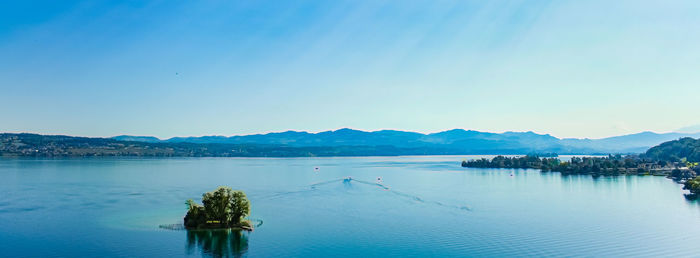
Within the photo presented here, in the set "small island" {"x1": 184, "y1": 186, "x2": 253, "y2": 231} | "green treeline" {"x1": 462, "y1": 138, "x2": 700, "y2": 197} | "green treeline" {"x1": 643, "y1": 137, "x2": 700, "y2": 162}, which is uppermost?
"green treeline" {"x1": 643, "y1": 137, "x2": 700, "y2": 162}

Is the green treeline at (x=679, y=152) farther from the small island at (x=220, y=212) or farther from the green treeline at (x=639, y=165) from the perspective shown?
the small island at (x=220, y=212)

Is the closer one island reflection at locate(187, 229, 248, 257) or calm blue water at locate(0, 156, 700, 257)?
island reflection at locate(187, 229, 248, 257)

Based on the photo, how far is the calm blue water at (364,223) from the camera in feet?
106

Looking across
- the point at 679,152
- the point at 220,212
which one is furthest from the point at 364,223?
the point at 679,152

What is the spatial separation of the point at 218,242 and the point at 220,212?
415 cm

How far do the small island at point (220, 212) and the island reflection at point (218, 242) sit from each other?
33.2 inches

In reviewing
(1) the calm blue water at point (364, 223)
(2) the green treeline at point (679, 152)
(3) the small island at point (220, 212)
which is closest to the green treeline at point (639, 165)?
(2) the green treeline at point (679, 152)

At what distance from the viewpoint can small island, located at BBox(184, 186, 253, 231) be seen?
38.1 metres

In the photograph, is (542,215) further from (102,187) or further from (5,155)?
(5,155)

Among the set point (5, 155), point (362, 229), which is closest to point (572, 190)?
point (362, 229)

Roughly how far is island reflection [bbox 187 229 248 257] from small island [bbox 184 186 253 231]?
0.84m

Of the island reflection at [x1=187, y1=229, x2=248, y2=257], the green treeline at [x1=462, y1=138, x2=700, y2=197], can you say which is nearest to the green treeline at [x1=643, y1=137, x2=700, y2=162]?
the green treeline at [x1=462, y1=138, x2=700, y2=197]

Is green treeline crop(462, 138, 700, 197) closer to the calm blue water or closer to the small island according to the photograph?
the calm blue water

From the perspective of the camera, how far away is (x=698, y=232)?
39.4 m
